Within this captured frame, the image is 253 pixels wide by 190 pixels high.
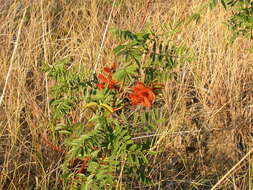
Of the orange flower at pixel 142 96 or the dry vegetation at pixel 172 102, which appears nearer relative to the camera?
the orange flower at pixel 142 96

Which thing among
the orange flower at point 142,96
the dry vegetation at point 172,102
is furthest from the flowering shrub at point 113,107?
the dry vegetation at point 172,102

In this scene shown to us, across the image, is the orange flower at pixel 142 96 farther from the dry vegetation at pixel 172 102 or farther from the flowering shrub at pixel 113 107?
the dry vegetation at pixel 172 102

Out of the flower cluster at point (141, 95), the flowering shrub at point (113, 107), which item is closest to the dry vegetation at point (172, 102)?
the flowering shrub at point (113, 107)

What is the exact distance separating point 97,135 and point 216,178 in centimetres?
70

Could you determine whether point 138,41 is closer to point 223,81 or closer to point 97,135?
point 97,135

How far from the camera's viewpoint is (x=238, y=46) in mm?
2566

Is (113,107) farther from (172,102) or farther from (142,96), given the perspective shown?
(172,102)

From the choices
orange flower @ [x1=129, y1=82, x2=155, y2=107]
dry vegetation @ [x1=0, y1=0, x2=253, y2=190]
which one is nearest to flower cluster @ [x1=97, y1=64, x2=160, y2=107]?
orange flower @ [x1=129, y1=82, x2=155, y2=107]

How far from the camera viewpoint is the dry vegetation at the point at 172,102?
187 centimetres

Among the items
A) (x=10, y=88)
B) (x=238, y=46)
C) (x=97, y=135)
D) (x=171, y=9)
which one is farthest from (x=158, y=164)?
(x=171, y=9)

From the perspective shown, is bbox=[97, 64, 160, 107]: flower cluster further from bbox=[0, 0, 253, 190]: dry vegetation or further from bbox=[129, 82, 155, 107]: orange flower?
bbox=[0, 0, 253, 190]: dry vegetation

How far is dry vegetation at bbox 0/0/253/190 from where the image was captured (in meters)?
1.87

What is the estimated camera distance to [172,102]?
2.30 metres

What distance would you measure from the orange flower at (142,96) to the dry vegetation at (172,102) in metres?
0.23
